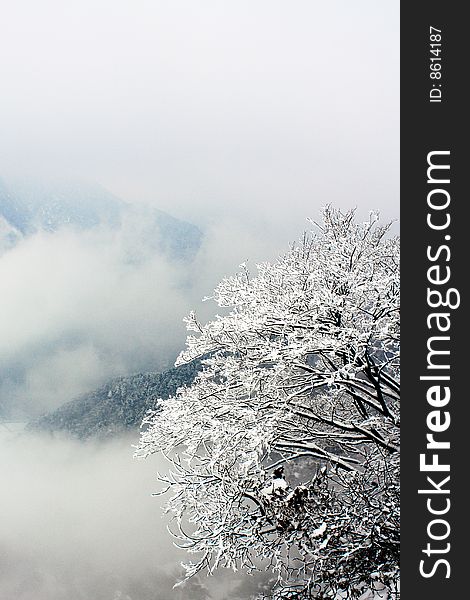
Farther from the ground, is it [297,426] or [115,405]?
[115,405]

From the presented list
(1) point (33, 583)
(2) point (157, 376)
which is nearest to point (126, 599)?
(1) point (33, 583)

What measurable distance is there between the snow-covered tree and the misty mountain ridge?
106m

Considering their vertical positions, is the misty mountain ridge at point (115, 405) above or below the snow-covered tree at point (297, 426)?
above

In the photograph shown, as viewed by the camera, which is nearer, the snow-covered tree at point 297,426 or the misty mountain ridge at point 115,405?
the snow-covered tree at point 297,426

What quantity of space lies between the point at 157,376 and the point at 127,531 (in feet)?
161

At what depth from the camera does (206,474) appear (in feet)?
29.3

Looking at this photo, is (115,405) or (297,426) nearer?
(297,426)

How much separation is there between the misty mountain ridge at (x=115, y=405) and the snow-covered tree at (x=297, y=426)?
10596 cm

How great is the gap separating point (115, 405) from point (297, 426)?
6108 inches

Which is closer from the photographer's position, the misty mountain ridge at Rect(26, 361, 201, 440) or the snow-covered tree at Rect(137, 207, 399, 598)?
the snow-covered tree at Rect(137, 207, 399, 598)

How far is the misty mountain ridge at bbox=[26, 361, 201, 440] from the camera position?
131m

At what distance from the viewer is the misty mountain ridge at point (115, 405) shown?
131 meters

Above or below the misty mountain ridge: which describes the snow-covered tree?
below

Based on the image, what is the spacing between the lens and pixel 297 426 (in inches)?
359
